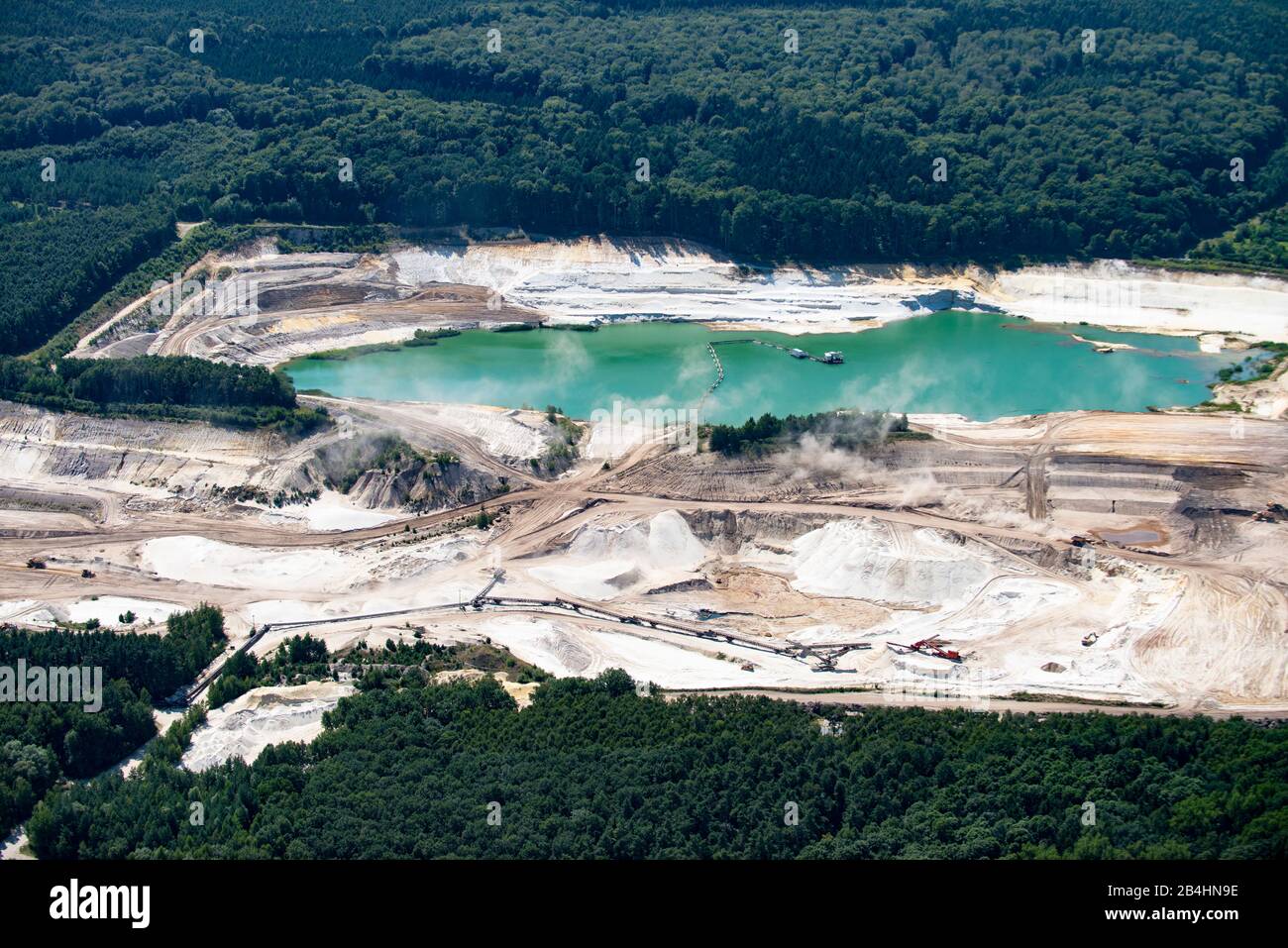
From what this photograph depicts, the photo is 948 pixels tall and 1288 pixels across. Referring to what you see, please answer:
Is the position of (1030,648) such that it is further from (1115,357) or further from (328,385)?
(328,385)

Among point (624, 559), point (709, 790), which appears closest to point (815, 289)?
point (624, 559)

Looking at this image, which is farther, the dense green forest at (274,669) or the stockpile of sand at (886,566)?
the stockpile of sand at (886,566)

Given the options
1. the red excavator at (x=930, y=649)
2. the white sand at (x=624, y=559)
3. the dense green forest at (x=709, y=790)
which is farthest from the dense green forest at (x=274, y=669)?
the red excavator at (x=930, y=649)

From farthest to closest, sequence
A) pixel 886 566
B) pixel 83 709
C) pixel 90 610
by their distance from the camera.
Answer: pixel 886 566, pixel 90 610, pixel 83 709

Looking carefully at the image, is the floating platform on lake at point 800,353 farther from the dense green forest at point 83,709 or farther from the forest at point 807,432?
the dense green forest at point 83,709

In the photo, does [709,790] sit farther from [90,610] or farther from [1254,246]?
[1254,246]

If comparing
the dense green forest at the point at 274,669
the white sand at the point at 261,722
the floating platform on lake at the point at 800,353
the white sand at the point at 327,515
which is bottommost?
the white sand at the point at 261,722

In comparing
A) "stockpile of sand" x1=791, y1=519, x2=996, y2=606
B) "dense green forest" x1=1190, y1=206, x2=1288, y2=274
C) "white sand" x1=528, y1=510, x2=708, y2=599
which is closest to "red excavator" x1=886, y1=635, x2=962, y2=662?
"stockpile of sand" x1=791, y1=519, x2=996, y2=606
